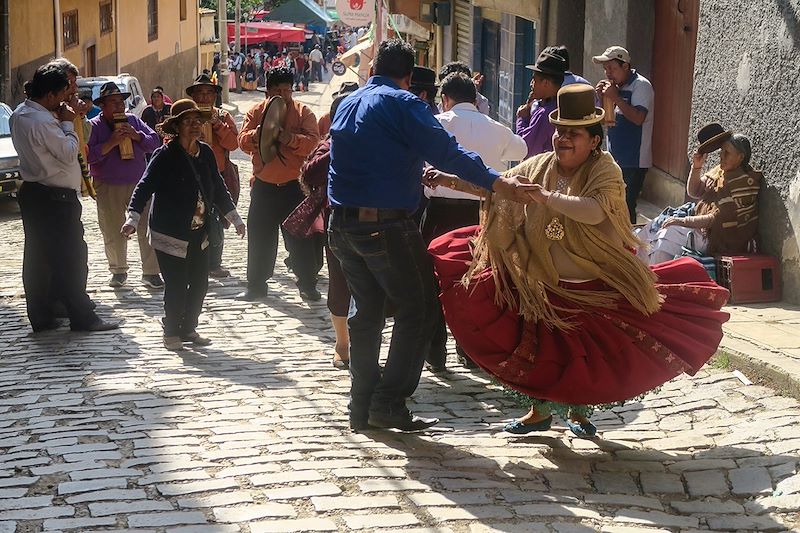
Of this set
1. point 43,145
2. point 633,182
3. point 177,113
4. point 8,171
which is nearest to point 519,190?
point 177,113

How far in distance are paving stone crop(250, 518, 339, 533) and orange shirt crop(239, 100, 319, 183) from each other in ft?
18.2

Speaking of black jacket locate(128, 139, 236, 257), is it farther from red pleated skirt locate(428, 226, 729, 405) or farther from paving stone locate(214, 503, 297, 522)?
paving stone locate(214, 503, 297, 522)

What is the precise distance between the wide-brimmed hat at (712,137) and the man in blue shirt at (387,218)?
11.4 feet

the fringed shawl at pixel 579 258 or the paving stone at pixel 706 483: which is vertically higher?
the fringed shawl at pixel 579 258

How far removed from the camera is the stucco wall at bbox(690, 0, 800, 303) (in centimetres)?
866

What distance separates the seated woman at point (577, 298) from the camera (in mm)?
5676

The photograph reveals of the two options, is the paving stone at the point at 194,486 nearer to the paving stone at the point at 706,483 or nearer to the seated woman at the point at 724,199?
the paving stone at the point at 706,483

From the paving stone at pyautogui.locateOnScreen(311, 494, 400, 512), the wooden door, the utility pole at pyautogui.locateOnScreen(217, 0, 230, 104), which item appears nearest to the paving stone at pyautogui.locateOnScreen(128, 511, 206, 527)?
the paving stone at pyautogui.locateOnScreen(311, 494, 400, 512)

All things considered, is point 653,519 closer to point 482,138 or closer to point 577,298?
point 577,298

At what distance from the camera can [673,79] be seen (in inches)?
485

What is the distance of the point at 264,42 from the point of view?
5847 centimetres

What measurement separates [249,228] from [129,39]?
1132 inches

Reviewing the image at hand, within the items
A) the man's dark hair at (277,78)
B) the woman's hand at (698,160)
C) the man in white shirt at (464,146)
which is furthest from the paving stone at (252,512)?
the man's dark hair at (277,78)

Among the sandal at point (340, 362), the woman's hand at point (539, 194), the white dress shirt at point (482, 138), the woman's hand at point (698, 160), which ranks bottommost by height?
the sandal at point (340, 362)
